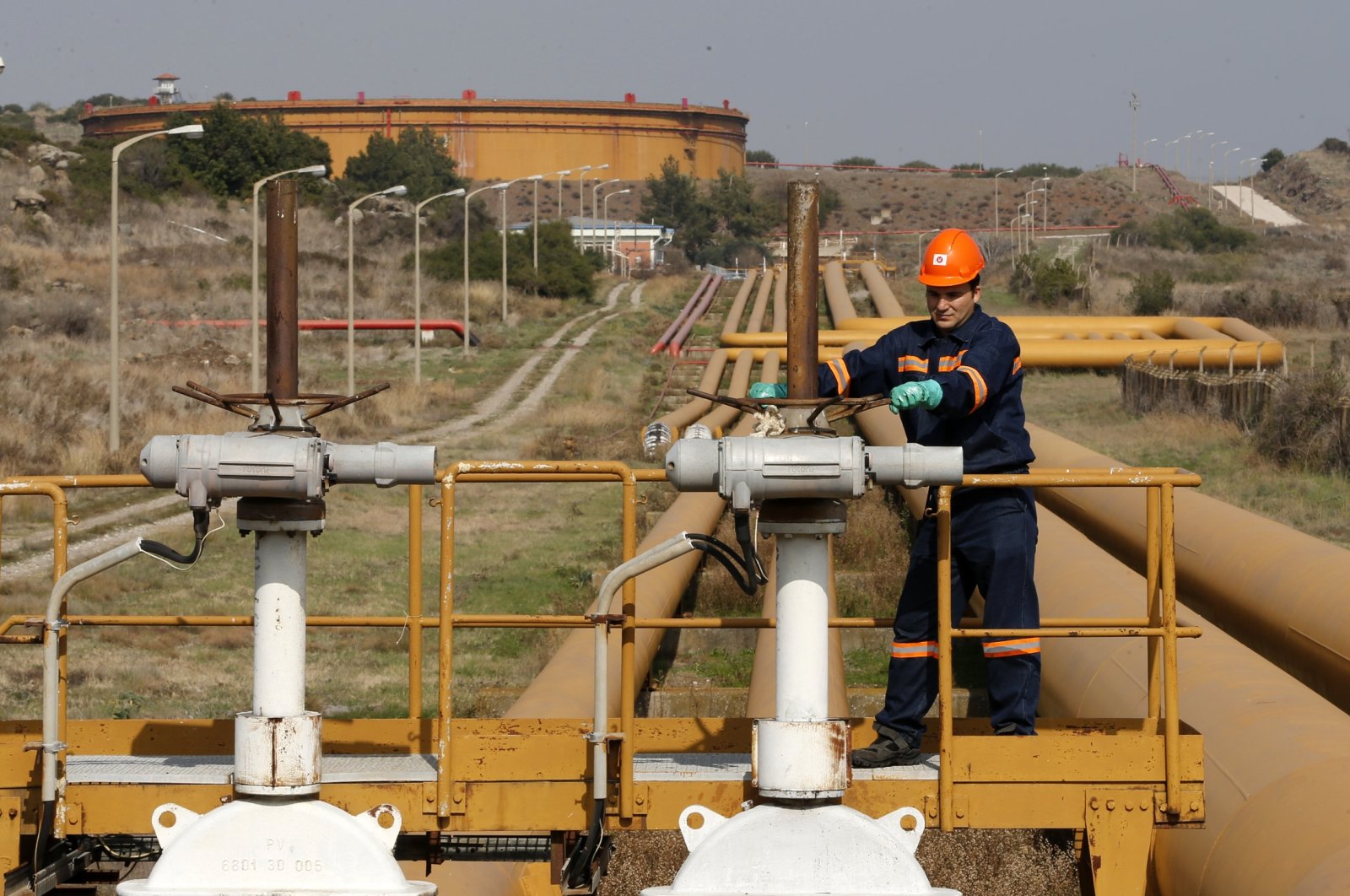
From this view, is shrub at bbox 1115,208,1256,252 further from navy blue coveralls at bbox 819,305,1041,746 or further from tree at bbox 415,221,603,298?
navy blue coveralls at bbox 819,305,1041,746

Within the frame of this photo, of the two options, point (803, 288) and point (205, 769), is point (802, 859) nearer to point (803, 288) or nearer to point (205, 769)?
point (803, 288)

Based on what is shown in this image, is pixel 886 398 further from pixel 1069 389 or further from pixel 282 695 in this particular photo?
pixel 1069 389

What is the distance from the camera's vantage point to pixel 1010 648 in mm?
5867

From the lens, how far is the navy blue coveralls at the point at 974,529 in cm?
582

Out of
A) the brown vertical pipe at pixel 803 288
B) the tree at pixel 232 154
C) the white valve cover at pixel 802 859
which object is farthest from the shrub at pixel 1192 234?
the white valve cover at pixel 802 859

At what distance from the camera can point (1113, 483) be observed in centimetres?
541

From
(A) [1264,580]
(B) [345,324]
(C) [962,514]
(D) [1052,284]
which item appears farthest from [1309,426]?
(B) [345,324]

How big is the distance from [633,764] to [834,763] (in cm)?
97

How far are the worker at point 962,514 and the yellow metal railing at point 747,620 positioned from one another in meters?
0.16

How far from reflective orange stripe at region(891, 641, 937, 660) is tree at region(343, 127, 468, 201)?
79.3 meters

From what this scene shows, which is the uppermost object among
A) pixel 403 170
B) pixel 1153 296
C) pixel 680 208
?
pixel 403 170

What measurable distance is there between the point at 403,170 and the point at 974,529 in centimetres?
8629

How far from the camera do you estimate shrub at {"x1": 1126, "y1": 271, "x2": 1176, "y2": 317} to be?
44594 millimetres

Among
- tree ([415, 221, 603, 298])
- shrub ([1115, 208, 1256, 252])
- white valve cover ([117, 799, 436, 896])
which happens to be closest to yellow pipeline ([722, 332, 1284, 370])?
white valve cover ([117, 799, 436, 896])
